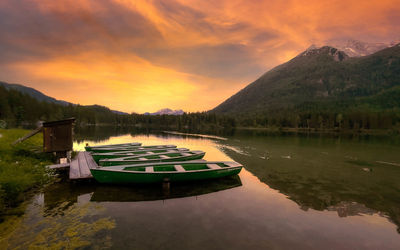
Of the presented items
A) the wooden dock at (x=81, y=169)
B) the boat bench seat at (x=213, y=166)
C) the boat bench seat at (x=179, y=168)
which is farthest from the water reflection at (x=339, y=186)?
the wooden dock at (x=81, y=169)

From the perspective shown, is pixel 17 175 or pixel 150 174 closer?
pixel 17 175

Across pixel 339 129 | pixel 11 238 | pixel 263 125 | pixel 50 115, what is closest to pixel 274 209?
pixel 11 238

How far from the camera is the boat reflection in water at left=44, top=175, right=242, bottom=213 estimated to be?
13898 mm

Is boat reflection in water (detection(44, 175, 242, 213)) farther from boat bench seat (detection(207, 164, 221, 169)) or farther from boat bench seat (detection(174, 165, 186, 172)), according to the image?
boat bench seat (detection(207, 164, 221, 169))

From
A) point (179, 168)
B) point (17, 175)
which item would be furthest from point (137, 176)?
point (17, 175)

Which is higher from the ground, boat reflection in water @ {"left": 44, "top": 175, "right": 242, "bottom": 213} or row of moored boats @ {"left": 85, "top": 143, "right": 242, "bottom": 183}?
row of moored boats @ {"left": 85, "top": 143, "right": 242, "bottom": 183}

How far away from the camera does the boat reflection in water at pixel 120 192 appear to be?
13.9 m

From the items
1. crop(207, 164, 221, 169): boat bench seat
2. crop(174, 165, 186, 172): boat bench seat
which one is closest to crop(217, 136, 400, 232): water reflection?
crop(207, 164, 221, 169): boat bench seat

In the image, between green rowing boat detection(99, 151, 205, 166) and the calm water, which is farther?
green rowing boat detection(99, 151, 205, 166)

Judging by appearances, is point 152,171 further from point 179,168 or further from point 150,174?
point 179,168

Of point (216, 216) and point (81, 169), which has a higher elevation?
point (81, 169)

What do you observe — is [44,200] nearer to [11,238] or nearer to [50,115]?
[11,238]

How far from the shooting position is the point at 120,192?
15406mm

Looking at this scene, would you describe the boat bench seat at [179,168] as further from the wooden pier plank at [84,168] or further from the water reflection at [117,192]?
the wooden pier plank at [84,168]
